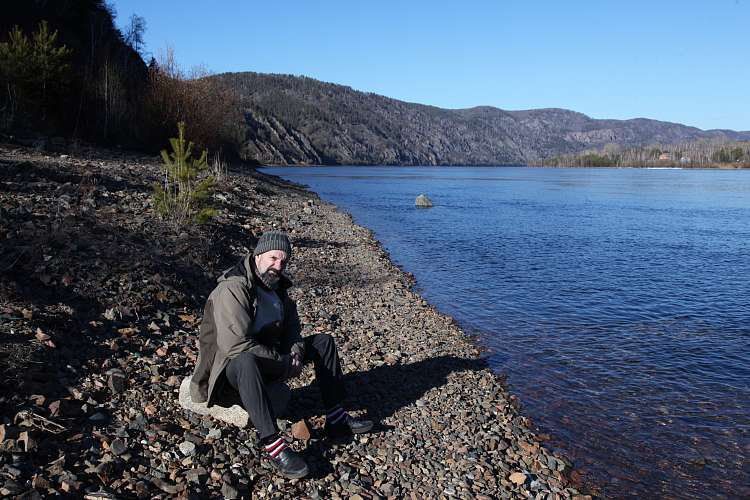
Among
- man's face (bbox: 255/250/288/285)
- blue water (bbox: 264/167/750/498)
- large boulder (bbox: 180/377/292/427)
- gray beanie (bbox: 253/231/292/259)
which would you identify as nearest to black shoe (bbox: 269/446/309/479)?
large boulder (bbox: 180/377/292/427)

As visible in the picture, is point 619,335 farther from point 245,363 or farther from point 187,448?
point 187,448

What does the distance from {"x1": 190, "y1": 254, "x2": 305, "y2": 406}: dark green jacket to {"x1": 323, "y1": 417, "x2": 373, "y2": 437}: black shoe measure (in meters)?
0.99

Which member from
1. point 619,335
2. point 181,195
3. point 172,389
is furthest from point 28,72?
point 619,335

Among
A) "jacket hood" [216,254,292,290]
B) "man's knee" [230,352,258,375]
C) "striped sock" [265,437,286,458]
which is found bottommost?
"striped sock" [265,437,286,458]

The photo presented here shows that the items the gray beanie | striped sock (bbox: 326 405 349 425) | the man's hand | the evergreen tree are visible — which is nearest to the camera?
the gray beanie

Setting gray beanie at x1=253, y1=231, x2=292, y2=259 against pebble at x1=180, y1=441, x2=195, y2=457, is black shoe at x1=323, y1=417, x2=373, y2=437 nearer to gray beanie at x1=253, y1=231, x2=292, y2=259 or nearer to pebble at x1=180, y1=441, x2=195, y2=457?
pebble at x1=180, y1=441, x2=195, y2=457

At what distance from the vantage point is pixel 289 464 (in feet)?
15.7

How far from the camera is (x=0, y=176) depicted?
40.5 ft

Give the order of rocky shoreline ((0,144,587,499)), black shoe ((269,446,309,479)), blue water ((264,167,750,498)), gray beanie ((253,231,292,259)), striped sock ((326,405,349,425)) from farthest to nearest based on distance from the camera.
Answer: blue water ((264,167,750,498)) → striped sock ((326,405,349,425)) → gray beanie ((253,231,292,259)) → black shoe ((269,446,309,479)) → rocky shoreline ((0,144,587,499))

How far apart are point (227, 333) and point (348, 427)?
1.71m

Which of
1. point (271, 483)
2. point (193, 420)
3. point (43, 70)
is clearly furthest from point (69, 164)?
point (271, 483)

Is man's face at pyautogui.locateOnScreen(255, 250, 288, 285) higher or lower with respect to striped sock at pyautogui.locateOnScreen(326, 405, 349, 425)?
higher

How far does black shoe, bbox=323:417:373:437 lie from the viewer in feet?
18.4

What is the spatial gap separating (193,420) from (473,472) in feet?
9.09
